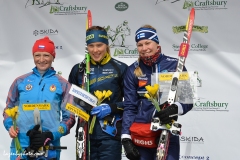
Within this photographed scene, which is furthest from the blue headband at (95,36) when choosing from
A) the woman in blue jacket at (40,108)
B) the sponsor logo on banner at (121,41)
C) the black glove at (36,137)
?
the sponsor logo on banner at (121,41)

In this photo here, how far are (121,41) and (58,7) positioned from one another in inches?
34.0

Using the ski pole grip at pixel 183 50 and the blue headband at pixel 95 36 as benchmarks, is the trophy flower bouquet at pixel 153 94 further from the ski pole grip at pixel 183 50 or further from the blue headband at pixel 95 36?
the blue headband at pixel 95 36

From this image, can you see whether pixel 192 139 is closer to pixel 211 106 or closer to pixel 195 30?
pixel 211 106

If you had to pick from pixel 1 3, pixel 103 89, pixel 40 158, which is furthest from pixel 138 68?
pixel 1 3

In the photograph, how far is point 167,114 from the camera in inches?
124

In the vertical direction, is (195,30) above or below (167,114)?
above

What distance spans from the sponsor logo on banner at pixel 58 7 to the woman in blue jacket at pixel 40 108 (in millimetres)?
1491

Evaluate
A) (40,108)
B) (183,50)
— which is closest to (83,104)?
(40,108)

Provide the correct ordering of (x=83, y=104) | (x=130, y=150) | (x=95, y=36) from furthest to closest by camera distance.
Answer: (x=95, y=36) < (x=83, y=104) < (x=130, y=150)

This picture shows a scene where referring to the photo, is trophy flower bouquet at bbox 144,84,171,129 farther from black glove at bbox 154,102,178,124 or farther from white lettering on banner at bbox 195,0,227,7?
white lettering on banner at bbox 195,0,227,7

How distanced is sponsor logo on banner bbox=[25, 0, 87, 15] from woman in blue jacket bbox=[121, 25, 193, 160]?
177cm

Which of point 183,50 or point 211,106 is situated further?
point 211,106

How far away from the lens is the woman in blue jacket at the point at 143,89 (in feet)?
10.9

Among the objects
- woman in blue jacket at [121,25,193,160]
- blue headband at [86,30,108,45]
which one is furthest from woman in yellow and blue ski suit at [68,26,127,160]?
woman in blue jacket at [121,25,193,160]
